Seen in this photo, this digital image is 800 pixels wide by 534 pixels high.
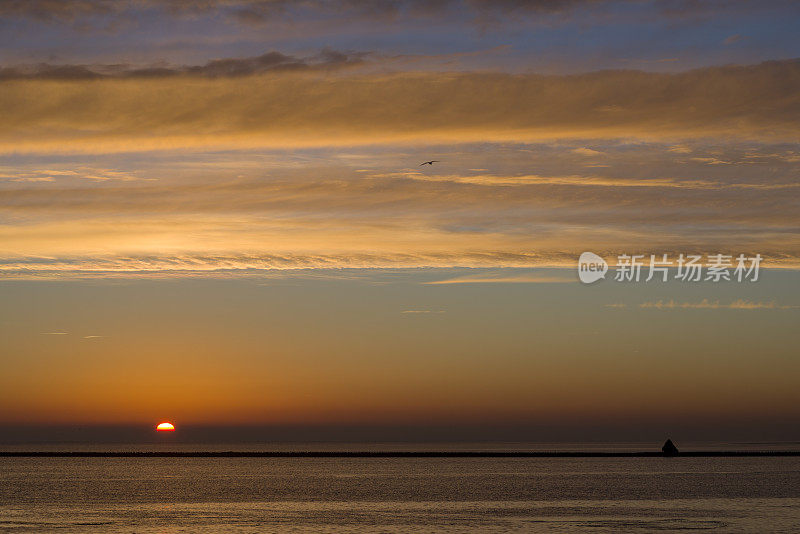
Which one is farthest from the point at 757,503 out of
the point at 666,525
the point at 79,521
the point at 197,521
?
the point at 79,521

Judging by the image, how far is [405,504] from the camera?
11050cm

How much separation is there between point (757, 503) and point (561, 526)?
37.4m

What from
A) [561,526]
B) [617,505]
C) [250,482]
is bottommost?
[561,526]

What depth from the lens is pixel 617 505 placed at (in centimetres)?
10775

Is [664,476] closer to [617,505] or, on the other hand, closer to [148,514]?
[617,505]

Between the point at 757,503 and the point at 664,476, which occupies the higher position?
the point at 664,476

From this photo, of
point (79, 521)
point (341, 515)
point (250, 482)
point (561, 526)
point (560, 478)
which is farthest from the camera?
point (560, 478)

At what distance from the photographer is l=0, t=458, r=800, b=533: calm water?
8394 centimetres

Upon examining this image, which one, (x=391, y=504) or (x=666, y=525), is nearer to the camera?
(x=666, y=525)

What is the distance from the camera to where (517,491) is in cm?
13412

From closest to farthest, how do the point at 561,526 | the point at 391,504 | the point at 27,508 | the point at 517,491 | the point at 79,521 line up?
the point at 561,526, the point at 79,521, the point at 27,508, the point at 391,504, the point at 517,491

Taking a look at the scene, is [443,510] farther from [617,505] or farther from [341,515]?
[617,505]

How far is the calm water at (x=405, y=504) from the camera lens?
3305 inches

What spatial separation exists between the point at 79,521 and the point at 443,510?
118ft
